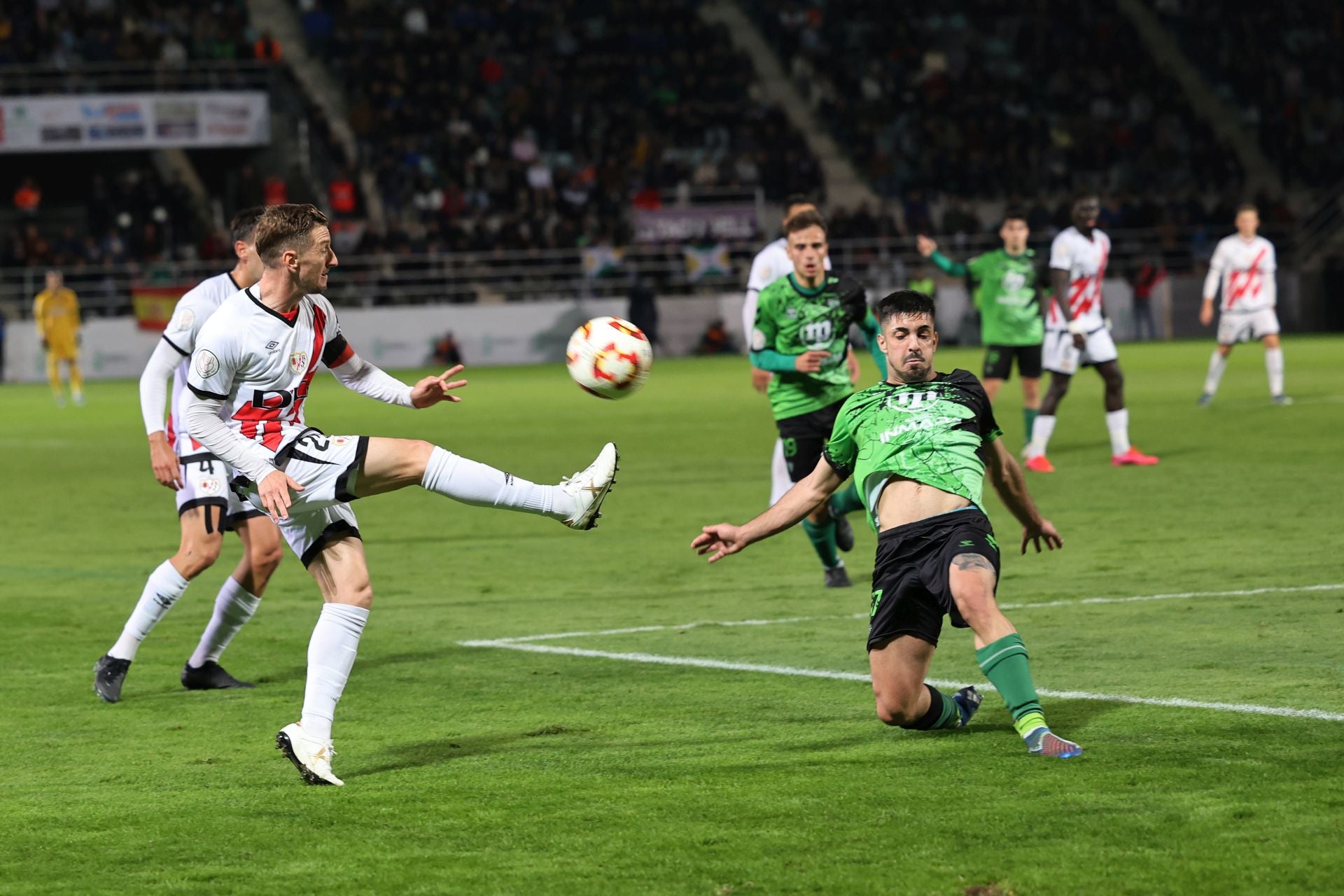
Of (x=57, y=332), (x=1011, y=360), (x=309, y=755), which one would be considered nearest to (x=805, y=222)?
(x=309, y=755)

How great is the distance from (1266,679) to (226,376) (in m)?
4.19

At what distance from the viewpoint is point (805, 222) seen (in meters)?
10.8

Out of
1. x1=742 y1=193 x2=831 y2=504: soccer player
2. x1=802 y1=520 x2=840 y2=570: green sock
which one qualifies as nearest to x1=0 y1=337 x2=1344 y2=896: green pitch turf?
x1=802 y1=520 x2=840 y2=570: green sock

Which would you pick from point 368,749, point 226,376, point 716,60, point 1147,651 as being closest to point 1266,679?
point 1147,651

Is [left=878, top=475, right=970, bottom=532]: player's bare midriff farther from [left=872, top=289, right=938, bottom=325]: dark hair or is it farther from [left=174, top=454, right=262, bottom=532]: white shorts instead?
[left=174, top=454, right=262, bottom=532]: white shorts

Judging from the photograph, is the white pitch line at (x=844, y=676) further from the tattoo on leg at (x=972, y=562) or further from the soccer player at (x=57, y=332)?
the soccer player at (x=57, y=332)

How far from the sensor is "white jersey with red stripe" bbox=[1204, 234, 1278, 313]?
2197 cm

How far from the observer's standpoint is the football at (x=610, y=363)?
7.46m

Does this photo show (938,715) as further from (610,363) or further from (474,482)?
(610,363)

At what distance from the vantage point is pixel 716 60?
4481 centimetres

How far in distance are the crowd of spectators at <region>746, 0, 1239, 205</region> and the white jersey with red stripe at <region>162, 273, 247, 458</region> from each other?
3644cm

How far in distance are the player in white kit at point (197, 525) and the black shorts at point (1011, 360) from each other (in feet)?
34.2

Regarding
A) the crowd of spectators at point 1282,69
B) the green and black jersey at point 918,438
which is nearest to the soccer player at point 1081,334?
the green and black jersey at point 918,438

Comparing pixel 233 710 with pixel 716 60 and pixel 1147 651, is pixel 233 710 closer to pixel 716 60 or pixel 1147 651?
pixel 1147 651
